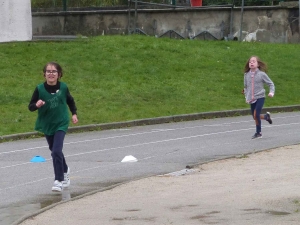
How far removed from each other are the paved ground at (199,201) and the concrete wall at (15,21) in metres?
19.2

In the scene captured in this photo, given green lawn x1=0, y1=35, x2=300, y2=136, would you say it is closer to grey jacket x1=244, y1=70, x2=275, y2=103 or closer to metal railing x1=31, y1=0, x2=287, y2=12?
metal railing x1=31, y1=0, x2=287, y2=12

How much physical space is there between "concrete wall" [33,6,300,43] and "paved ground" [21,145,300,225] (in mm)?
20774

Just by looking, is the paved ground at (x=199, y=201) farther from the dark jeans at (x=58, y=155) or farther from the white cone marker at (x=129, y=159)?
the white cone marker at (x=129, y=159)

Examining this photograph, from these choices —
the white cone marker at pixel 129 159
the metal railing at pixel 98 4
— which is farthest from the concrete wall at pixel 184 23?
the white cone marker at pixel 129 159

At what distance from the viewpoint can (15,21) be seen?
30625 millimetres

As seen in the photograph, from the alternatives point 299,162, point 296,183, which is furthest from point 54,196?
point 299,162

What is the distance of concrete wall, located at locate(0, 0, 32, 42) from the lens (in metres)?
30.3

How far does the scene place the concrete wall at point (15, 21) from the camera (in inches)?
1193

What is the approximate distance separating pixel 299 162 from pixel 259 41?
21724mm

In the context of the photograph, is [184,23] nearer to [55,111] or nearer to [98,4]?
[98,4]

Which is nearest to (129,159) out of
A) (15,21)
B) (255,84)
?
(255,84)

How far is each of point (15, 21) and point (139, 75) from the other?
5.94m

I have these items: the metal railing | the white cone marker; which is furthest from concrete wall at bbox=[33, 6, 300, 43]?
the white cone marker

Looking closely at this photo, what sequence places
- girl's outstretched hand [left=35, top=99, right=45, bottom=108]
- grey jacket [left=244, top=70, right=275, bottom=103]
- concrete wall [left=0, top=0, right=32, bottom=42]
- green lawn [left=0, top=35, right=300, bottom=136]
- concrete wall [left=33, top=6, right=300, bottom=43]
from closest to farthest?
girl's outstretched hand [left=35, top=99, right=45, bottom=108] < grey jacket [left=244, top=70, right=275, bottom=103] < green lawn [left=0, top=35, right=300, bottom=136] < concrete wall [left=0, top=0, right=32, bottom=42] < concrete wall [left=33, top=6, right=300, bottom=43]
